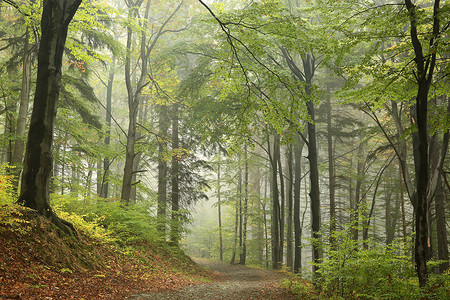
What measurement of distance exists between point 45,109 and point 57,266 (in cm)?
320

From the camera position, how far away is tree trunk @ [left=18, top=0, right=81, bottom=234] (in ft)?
18.9

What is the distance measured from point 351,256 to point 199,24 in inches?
422

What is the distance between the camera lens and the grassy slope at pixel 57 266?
4.40 meters

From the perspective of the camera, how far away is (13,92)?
11031 mm

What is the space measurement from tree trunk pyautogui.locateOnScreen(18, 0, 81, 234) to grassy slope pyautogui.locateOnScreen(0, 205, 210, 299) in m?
0.42

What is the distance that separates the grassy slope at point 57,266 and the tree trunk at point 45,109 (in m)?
0.42

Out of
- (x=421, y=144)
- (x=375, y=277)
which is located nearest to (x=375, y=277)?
(x=375, y=277)

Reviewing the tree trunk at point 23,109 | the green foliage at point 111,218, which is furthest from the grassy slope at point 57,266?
the tree trunk at point 23,109

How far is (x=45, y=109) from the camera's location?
5.93 meters

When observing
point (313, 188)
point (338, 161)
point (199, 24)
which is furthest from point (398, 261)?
point (338, 161)

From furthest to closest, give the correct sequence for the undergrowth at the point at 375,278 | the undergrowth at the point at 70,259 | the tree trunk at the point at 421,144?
the undergrowth at the point at 375,278, the tree trunk at the point at 421,144, the undergrowth at the point at 70,259

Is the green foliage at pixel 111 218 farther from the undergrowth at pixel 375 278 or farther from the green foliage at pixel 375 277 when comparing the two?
the green foliage at pixel 375 277

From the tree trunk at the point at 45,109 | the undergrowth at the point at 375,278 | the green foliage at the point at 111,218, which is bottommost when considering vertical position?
the undergrowth at the point at 375,278

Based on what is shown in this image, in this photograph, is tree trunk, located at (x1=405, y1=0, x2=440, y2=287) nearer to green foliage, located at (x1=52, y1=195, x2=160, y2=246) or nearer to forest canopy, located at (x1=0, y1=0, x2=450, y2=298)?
forest canopy, located at (x1=0, y1=0, x2=450, y2=298)
